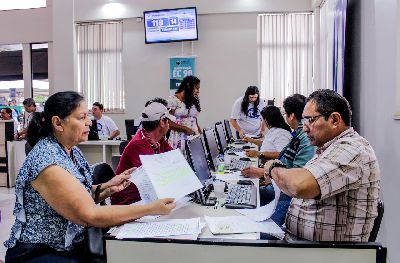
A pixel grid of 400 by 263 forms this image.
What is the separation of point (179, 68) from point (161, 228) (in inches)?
258

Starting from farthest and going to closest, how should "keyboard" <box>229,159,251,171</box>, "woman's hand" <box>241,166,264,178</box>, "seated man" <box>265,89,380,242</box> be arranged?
"keyboard" <box>229,159,251,171</box>
"woman's hand" <box>241,166,264,178</box>
"seated man" <box>265,89,380,242</box>

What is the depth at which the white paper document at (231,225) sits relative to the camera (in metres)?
1.73

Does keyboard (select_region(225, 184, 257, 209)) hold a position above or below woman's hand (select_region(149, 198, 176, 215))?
below

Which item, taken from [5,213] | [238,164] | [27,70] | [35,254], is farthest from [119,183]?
[27,70]

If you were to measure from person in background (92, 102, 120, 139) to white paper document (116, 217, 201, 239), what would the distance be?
532 cm

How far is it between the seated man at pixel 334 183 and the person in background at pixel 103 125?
5.57 meters

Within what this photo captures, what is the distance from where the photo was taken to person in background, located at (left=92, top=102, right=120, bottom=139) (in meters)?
7.10

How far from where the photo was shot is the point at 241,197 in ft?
7.86

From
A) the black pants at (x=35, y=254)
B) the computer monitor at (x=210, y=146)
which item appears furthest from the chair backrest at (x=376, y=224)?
the computer monitor at (x=210, y=146)

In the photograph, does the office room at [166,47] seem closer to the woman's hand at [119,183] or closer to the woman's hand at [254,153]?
the woman's hand at [254,153]

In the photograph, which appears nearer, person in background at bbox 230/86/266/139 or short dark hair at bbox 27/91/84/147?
short dark hair at bbox 27/91/84/147

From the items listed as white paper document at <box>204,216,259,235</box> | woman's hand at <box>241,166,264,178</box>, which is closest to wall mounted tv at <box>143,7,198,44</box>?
woman's hand at <box>241,166,264,178</box>

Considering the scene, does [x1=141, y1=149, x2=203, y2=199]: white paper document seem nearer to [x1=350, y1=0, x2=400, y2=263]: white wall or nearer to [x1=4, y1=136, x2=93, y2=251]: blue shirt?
[x1=4, y1=136, x2=93, y2=251]: blue shirt

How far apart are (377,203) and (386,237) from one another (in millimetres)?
1448
